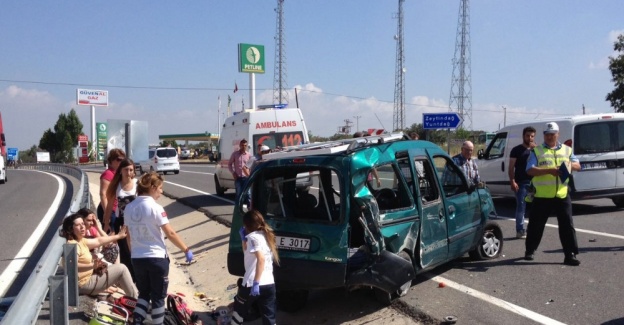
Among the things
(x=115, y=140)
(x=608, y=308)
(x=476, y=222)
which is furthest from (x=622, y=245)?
(x=115, y=140)

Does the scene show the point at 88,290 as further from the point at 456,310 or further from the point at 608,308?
the point at 608,308

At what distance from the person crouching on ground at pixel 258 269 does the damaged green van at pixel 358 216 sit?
50 centimetres

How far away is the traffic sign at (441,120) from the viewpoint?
68.4ft

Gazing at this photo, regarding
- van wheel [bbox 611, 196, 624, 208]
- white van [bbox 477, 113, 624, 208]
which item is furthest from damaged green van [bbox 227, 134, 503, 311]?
van wheel [bbox 611, 196, 624, 208]

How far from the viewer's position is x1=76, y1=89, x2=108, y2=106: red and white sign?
305ft

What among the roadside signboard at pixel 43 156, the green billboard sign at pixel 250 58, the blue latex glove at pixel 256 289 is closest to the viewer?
the blue latex glove at pixel 256 289

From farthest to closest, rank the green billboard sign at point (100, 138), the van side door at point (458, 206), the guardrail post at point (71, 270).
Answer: the green billboard sign at point (100, 138)
the van side door at point (458, 206)
the guardrail post at point (71, 270)

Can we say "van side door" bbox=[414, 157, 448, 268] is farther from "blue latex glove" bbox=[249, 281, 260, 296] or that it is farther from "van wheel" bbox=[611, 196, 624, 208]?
"van wheel" bbox=[611, 196, 624, 208]

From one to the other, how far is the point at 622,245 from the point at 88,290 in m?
7.32

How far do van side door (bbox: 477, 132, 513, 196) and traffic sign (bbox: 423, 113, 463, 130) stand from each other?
6983mm

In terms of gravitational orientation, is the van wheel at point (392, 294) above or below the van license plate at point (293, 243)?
below

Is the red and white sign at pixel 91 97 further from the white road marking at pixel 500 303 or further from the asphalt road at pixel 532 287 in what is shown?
the white road marking at pixel 500 303

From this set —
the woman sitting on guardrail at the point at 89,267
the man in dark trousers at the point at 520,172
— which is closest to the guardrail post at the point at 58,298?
the woman sitting on guardrail at the point at 89,267

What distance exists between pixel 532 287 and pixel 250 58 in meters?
26.9
